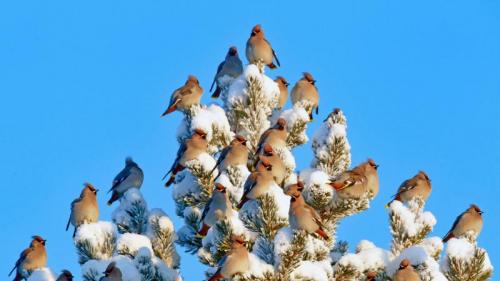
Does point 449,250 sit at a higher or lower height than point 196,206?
lower

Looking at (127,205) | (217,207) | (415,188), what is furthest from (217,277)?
(415,188)

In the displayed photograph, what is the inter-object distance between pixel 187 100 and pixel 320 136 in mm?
996

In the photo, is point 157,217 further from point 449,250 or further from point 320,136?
point 449,250

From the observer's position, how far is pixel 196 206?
705 cm

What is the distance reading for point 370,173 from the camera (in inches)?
279

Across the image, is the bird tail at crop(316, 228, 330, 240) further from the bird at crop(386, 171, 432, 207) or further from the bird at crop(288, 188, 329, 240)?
the bird at crop(386, 171, 432, 207)

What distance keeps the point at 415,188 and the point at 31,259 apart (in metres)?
2.61

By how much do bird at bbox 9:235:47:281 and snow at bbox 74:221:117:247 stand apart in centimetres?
113

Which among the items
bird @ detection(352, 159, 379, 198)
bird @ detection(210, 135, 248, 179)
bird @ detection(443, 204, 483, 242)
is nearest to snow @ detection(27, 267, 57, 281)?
bird @ detection(210, 135, 248, 179)

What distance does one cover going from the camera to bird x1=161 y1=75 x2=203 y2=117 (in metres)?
7.56

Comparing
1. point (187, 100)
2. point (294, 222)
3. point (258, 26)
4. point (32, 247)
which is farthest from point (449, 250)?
point (258, 26)

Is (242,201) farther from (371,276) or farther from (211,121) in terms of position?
(211,121)

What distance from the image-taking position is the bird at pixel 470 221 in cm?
713

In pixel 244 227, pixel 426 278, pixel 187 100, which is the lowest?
pixel 426 278
